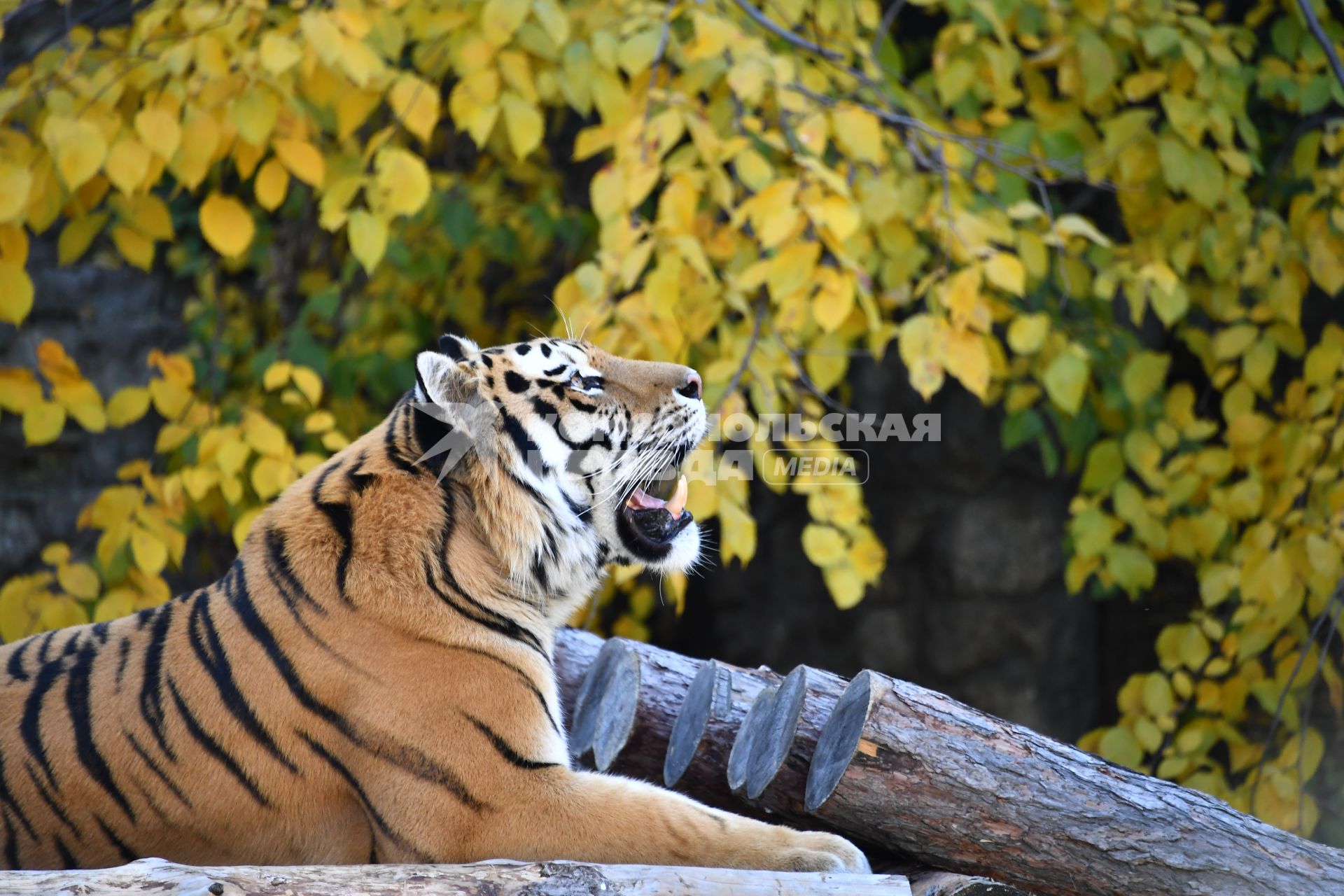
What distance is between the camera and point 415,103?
2553 mm

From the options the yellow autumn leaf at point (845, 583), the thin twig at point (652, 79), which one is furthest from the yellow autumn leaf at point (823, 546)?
the thin twig at point (652, 79)

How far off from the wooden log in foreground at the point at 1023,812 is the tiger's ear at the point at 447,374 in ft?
2.54

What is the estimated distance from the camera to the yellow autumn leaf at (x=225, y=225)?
2555 millimetres

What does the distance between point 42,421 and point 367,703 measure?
1.38 metres

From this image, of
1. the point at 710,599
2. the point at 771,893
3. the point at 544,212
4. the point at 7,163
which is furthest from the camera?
the point at 710,599

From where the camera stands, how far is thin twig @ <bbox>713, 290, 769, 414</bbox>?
259 cm

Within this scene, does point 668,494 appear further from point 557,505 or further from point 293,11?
point 293,11

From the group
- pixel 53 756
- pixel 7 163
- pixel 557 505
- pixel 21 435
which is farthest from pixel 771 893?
pixel 21 435

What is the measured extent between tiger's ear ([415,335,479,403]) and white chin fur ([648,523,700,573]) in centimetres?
45

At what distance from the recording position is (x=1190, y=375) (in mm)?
4324

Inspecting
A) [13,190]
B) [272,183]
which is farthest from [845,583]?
[13,190]

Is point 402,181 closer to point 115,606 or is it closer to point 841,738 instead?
point 115,606

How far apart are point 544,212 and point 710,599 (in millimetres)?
1810

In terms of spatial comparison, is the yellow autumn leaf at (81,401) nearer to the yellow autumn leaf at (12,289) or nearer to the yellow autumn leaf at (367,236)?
the yellow autumn leaf at (12,289)
